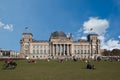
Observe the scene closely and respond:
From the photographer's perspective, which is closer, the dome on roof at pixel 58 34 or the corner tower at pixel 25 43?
the corner tower at pixel 25 43

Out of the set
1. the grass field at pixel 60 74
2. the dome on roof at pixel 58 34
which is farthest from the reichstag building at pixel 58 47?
the grass field at pixel 60 74

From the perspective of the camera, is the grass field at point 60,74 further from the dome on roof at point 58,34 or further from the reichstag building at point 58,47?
the dome on roof at point 58,34

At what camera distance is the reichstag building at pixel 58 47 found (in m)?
163

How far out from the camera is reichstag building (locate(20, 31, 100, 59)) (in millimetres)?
163125

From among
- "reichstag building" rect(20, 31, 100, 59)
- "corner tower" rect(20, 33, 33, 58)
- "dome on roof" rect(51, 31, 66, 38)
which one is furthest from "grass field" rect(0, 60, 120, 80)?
"dome on roof" rect(51, 31, 66, 38)

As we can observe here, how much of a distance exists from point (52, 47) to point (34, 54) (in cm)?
1382

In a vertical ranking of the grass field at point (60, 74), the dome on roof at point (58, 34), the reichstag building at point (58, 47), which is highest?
the dome on roof at point (58, 34)

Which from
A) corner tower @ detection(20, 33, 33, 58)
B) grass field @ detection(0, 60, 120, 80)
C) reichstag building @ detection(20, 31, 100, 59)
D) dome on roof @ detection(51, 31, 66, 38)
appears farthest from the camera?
dome on roof @ detection(51, 31, 66, 38)

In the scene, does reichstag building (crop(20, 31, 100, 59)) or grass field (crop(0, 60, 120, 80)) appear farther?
reichstag building (crop(20, 31, 100, 59))

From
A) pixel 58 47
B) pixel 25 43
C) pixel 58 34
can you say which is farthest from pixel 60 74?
pixel 58 34

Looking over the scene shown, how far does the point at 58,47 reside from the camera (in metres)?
165

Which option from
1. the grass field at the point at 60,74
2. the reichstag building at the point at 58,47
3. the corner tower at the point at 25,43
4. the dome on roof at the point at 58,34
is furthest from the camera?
the dome on roof at the point at 58,34

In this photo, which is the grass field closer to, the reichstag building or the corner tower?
the reichstag building

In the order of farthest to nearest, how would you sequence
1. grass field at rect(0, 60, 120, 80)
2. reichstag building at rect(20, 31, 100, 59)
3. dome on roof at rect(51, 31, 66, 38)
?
dome on roof at rect(51, 31, 66, 38)
reichstag building at rect(20, 31, 100, 59)
grass field at rect(0, 60, 120, 80)
